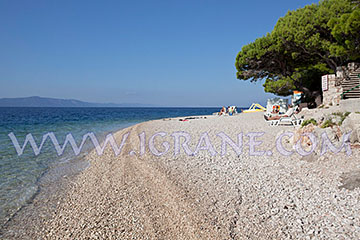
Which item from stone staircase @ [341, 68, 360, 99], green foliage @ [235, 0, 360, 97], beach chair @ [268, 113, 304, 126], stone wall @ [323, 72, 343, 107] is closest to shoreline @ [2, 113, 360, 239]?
beach chair @ [268, 113, 304, 126]

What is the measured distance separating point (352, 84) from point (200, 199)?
1392 centimetres

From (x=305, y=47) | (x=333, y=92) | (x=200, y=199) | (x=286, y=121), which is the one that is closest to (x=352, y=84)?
(x=333, y=92)

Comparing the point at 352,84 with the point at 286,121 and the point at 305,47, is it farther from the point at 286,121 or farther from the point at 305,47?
the point at 286,121

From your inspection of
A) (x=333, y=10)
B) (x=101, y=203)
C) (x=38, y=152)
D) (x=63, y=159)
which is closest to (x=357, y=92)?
(x=333, y=10)

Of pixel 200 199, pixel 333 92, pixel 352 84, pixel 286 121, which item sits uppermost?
pixel 352 84

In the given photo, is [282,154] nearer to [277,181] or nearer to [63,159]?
[277,181]

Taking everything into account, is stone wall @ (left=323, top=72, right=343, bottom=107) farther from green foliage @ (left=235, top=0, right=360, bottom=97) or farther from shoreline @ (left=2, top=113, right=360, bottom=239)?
shoreline @ (left=2, top=113, right=360, bottom=239)

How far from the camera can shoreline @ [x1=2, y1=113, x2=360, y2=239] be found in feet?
11.7

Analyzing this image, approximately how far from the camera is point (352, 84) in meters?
13.5

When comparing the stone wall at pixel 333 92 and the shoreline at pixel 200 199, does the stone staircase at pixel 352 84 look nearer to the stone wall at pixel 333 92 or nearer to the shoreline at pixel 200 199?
the stone wall at pixel 333 92

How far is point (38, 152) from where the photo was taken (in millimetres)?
10469

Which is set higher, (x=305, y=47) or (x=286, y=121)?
(x=305, y=47)

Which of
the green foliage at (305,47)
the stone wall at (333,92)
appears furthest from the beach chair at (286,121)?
the green foliage at (305,47)

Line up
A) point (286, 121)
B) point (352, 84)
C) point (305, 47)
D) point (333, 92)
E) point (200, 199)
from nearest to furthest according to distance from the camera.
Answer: point (200, 199)
point (286, 121)
point (352, 84)
point (333, 92)
point (305, 47)
